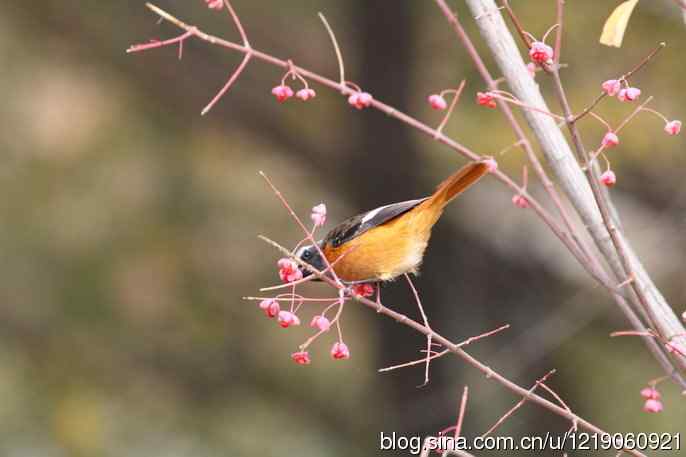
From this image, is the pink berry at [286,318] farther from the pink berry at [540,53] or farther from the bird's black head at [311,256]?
the bird's black head at [311,256]

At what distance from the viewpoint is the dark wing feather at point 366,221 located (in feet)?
13.2

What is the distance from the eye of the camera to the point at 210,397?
24.9ft

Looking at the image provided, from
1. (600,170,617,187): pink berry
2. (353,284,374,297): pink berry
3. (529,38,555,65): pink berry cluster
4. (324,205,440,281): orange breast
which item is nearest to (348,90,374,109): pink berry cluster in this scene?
(529,38,555,65): pink berry cluster

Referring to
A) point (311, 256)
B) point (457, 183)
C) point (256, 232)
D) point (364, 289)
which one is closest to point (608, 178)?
point (457, 183)

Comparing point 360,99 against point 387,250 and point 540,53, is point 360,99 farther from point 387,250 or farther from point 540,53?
point 387,250

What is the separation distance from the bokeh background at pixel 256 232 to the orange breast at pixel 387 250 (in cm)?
187

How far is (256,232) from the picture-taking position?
7551 millimetres

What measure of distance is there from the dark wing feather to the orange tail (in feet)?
0.28

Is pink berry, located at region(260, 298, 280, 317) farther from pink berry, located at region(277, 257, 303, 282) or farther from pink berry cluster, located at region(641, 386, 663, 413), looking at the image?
pink berry cluster, located at region(641, 386, 663, 413)

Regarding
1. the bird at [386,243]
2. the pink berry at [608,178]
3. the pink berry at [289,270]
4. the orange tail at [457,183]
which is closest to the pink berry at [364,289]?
the bird at [386,243]

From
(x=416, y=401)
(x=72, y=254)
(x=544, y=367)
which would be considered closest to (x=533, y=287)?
(x=544, y=367)

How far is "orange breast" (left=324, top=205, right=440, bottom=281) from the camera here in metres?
4.07

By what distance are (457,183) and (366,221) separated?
2.47 ft

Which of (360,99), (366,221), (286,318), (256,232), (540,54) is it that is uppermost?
(540,54)
